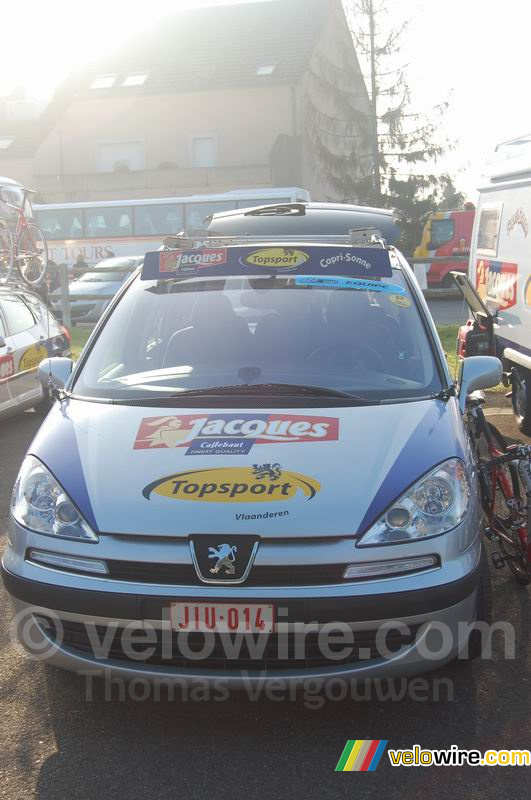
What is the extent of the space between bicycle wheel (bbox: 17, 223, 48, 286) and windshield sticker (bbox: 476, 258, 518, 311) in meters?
5.95

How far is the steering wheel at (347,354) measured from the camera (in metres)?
4.22

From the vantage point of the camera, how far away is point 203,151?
131 ft

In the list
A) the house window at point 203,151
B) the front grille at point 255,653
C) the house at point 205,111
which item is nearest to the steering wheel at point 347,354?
the front grille at point 255,653

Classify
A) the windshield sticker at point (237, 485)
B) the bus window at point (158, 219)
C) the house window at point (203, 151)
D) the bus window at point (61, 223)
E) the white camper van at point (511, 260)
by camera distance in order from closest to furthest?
the windshield sticker at point (237, 485) → the white camper van at point (511, 260) → the bus window at point (158, 219) → the bus window at point (61, 223) → the house window at point (203, 151)

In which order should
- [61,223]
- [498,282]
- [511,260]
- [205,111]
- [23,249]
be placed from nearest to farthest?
[511,260] < [498,282] < [23,249] < [61,223] < [205,111]

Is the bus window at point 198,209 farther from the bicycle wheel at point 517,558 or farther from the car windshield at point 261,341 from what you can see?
the bicycle wheel at point 517,558

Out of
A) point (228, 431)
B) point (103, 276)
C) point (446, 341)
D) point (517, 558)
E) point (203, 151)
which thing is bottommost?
point (103, 276)

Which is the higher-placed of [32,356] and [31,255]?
[31,255]

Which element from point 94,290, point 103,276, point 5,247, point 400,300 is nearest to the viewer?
point 400,300

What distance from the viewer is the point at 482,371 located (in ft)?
14.2

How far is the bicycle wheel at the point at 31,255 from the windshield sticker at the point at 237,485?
9144 mm

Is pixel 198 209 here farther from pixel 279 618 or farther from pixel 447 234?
pixel 279 618

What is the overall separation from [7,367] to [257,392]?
Result: 5.59 meters

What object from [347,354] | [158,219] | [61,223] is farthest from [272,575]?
[61,223]
